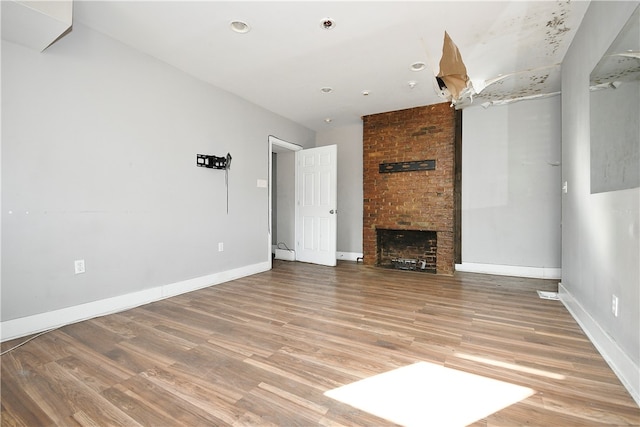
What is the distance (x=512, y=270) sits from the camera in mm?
4402

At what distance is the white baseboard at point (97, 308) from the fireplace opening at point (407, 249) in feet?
8.97

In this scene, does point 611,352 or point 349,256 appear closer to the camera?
point 611,352

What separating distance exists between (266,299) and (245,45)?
2630 mm

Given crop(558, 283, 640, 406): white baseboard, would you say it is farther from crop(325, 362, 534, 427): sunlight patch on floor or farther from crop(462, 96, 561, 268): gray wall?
crop(462, 96, 561, 268): gray wall

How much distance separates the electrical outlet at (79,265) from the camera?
253 centimetres

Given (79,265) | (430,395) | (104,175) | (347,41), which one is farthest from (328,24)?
(79,265)

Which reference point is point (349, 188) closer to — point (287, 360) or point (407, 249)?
point (407, 249)

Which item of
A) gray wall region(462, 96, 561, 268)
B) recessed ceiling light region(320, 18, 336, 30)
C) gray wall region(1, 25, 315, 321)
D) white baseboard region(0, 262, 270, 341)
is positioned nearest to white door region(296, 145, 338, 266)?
gray wall region(1, 25, 315, 321)

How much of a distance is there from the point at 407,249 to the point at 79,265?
4.42m

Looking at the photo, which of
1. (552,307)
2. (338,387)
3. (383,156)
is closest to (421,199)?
(383,156)

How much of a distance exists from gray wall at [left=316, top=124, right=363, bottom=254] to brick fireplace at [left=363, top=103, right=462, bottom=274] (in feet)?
1.59

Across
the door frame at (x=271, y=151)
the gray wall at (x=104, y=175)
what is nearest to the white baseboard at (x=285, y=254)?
the door frame at (x=271, y=151)

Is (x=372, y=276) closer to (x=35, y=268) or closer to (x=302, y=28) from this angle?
(x=302, y=28)

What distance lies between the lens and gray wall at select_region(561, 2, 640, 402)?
1637 mm
